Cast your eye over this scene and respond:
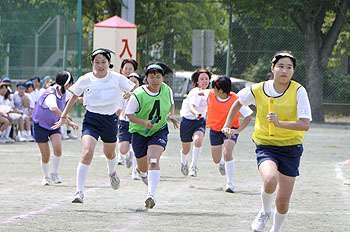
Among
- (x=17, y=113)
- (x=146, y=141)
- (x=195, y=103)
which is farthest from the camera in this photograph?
(x=17, y=113)

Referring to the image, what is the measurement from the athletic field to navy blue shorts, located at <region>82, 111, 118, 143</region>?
825 millimetres

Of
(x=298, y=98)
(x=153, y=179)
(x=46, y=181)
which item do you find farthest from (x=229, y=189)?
(x=298, y=98)

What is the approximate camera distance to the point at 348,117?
2875 centimetres

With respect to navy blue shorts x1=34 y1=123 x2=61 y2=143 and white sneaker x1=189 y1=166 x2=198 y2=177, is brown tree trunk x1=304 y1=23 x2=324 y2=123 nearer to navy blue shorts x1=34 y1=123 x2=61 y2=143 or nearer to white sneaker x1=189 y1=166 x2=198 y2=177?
white sneaker x1=189 y1=166 x2=198 y2=177

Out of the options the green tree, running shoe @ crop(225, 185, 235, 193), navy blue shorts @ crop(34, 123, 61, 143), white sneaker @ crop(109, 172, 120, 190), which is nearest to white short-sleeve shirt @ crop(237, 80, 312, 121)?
white sneaker @ crop(109, 172, 120, 190)

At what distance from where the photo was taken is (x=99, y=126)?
9.52 m

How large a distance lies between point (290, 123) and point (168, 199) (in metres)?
3.24

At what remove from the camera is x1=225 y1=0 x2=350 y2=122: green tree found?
28266 mm

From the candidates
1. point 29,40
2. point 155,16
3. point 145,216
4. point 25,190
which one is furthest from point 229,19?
point 145,216

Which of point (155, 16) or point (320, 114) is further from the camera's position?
point (155, 16)

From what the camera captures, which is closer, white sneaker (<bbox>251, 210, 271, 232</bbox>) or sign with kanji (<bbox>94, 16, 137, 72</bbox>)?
white sneaker (<bbox>251, 210, 271, 232</bbox>)

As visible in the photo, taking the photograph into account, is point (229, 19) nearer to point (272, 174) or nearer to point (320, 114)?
point (320, 114)

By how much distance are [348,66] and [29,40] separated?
40.5 feet

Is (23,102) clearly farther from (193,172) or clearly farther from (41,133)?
(41,133)
